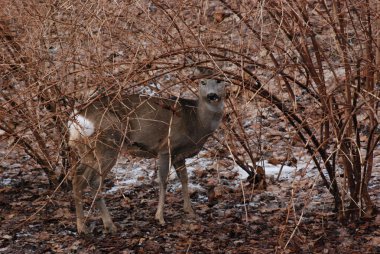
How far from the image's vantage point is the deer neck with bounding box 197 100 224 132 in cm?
649

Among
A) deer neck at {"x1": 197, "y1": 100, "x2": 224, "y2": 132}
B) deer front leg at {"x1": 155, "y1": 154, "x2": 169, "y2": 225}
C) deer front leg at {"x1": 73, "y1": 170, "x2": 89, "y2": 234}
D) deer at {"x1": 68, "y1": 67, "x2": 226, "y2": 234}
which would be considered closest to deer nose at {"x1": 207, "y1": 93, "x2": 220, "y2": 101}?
deer at {"x1": 68, "y1": 67, "x2": 226, "y2": 234}

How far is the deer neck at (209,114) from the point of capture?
6492mm

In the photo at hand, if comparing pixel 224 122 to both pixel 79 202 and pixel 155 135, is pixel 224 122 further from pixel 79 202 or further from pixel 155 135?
pixel 79 202

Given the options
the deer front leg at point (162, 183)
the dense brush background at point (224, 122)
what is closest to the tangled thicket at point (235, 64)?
the dense brush background at point (224, 122)

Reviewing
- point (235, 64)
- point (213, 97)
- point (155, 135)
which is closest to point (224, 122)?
point (213, 97)

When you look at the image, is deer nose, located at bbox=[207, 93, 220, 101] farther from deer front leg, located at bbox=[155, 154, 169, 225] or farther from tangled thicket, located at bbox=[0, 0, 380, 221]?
deer front leg, located at bbox=[155, 154, 169, 225]

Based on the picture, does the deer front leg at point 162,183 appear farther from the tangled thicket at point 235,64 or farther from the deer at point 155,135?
the tangled thicket at point 235,64

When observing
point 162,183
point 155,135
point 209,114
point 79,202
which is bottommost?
Result: point 79,202

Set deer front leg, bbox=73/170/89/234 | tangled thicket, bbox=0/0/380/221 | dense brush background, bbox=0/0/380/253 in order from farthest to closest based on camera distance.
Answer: deer front leg, bbox=73/170/89/234 → dense brush background, bbox=0/0/380/253 → tangled thicket, bbox=0/0/380/221

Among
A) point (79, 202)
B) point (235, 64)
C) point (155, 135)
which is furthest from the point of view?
point (155, 135)

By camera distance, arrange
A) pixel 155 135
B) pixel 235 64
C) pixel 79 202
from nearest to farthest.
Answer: pixel 235 64 < pixel 79 202 < pixel 155 135

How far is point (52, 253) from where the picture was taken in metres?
5.89

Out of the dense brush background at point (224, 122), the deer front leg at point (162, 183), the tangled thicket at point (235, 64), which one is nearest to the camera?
the tangled thicket at point (235, 64)

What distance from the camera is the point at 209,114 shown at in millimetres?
6531
